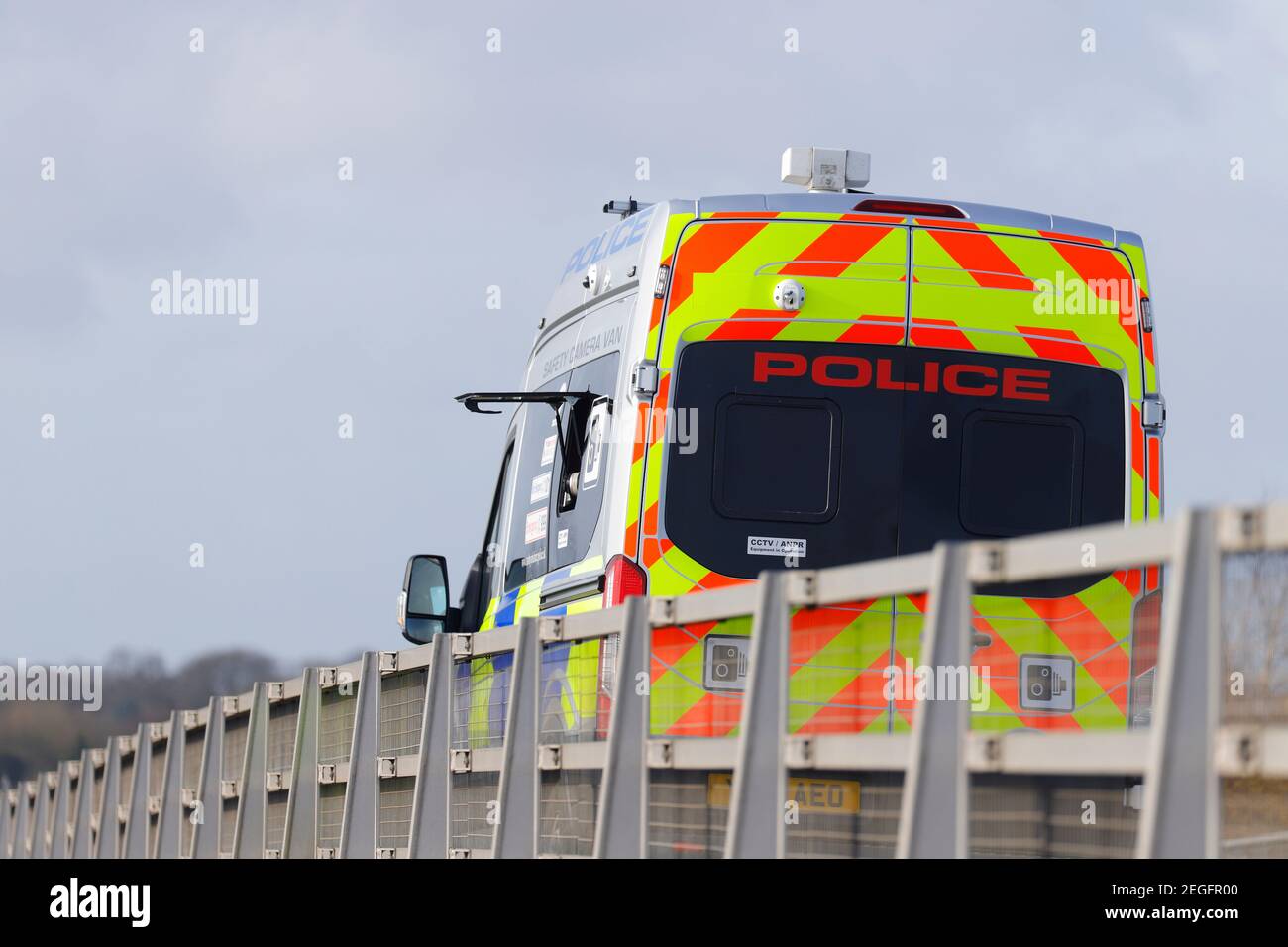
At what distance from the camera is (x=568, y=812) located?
727 cm

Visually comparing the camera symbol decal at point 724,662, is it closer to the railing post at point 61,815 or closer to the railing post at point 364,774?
the railing post at point 364,774

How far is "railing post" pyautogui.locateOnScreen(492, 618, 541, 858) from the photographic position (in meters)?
7.56

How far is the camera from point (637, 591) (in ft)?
26.9

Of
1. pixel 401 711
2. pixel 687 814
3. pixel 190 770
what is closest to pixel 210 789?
pixel 190 770

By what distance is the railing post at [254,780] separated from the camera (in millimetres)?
11523

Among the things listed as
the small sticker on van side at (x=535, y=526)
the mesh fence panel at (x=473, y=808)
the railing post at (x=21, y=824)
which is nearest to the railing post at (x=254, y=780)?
the small sticker on van side at (x=535, y=526)

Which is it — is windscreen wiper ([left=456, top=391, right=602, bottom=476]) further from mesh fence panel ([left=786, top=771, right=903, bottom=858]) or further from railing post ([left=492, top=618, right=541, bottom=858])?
mesh fence panel ([left=786, top=771, right=903, bottom=858])

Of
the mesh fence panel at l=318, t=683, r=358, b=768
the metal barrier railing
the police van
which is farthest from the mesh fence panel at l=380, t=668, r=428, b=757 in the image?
the police van

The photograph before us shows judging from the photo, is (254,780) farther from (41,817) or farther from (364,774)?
(41,817)

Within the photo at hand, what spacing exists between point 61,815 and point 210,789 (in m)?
7.35

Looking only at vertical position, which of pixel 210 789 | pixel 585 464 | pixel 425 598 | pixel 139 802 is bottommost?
pixel 210 789

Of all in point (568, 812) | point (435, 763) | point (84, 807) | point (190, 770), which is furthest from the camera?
point (84, 807)
